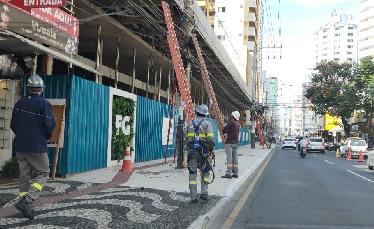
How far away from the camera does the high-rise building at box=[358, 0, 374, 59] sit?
146000mm

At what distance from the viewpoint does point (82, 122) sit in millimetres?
13781

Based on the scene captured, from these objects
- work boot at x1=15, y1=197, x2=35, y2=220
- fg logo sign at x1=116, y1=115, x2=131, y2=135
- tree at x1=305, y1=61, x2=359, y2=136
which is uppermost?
tree at x1=305, y1=61, x2=359, y2=136

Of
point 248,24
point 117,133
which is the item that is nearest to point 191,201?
point 117,133

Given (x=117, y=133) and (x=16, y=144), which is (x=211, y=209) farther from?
(x=117, y=133)

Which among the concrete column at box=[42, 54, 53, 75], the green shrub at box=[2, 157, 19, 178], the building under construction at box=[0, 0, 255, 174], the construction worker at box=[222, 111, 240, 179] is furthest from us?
the construction worker at box=[222, 111, 240, 179]

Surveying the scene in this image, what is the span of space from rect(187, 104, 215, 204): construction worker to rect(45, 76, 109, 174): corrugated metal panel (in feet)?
14.6

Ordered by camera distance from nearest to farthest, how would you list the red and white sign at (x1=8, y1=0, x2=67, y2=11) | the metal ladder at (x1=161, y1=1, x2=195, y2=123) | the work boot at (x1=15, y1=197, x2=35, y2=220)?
the work boot at (x1=15, y1=197, x2=35, y2=220), the red and white sign at (x1=8, y1=0, x2=67, y2=11), the metal ladder at (x1=161, y1=1, x2=195, y2=123)

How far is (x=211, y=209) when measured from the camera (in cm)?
904

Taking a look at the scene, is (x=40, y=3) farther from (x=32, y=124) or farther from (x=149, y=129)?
(x=149, y=129)

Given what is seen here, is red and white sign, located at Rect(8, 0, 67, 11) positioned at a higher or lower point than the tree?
lower

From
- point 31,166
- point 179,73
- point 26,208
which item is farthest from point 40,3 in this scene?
point 179,73

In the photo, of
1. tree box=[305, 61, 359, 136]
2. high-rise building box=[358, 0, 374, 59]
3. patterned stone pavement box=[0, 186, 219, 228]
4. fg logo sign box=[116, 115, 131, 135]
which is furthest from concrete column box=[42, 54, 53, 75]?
high-rise building box=[358, 0, 374, 59]

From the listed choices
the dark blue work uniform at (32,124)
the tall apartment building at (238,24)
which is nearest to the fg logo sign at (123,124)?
the dark blue work uniform at (32,124)

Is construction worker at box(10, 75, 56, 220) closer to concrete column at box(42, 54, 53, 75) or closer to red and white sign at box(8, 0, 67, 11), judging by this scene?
red and white sign at box(8, 0, 67, 11)
